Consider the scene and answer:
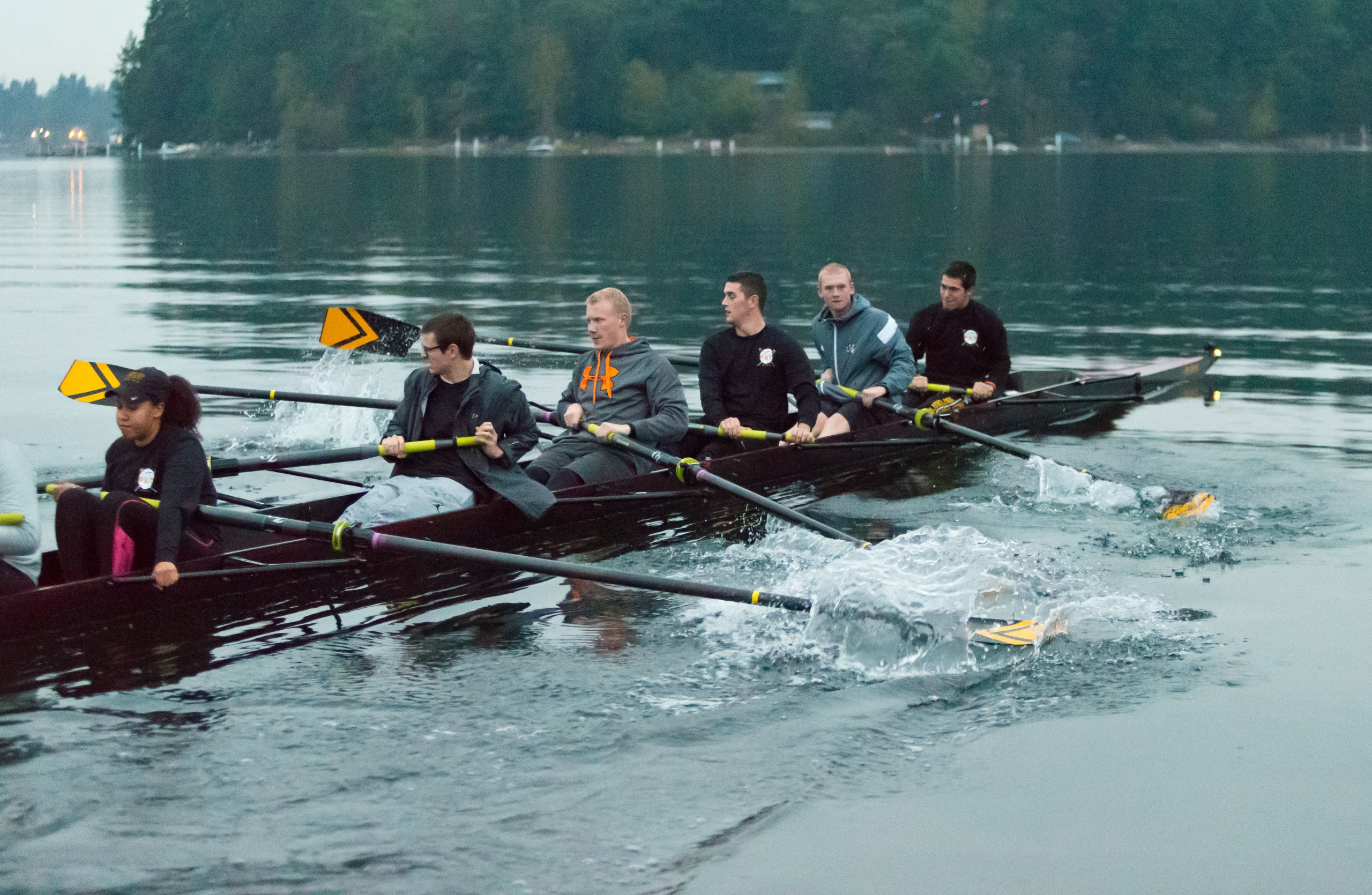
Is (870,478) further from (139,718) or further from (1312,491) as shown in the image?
(139,718)

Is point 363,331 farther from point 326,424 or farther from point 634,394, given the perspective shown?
point 634,394

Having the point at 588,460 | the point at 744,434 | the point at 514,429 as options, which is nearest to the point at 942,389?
the point at 744,434

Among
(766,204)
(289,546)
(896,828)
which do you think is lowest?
(896,828)

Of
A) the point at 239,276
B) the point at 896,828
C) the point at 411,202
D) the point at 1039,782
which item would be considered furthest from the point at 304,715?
the point at 411,202

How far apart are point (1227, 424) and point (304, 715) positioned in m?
10.2

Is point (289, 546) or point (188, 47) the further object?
point (188, 47)

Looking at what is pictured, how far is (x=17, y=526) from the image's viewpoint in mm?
7465

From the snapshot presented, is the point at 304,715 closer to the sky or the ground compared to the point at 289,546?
closer to the ground

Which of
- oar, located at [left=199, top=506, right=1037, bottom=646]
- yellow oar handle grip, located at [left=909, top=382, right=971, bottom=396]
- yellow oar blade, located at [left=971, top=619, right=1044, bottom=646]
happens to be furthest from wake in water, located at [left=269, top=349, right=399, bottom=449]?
yellow oar blade, located at [left=971, top=619, right=1044, bottom=646]

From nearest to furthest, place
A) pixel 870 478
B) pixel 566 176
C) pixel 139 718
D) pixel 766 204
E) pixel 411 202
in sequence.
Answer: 1. pixel 139 718
2. pixel 870 478
3. pixel 766 204
4. pixel 411 202
5. pixel 566 176

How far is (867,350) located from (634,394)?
271cm

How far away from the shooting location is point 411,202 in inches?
2313

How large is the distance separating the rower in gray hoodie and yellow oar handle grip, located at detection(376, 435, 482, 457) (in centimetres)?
116

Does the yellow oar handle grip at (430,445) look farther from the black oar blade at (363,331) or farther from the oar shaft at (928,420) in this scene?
the oar shaft at (928,420)
